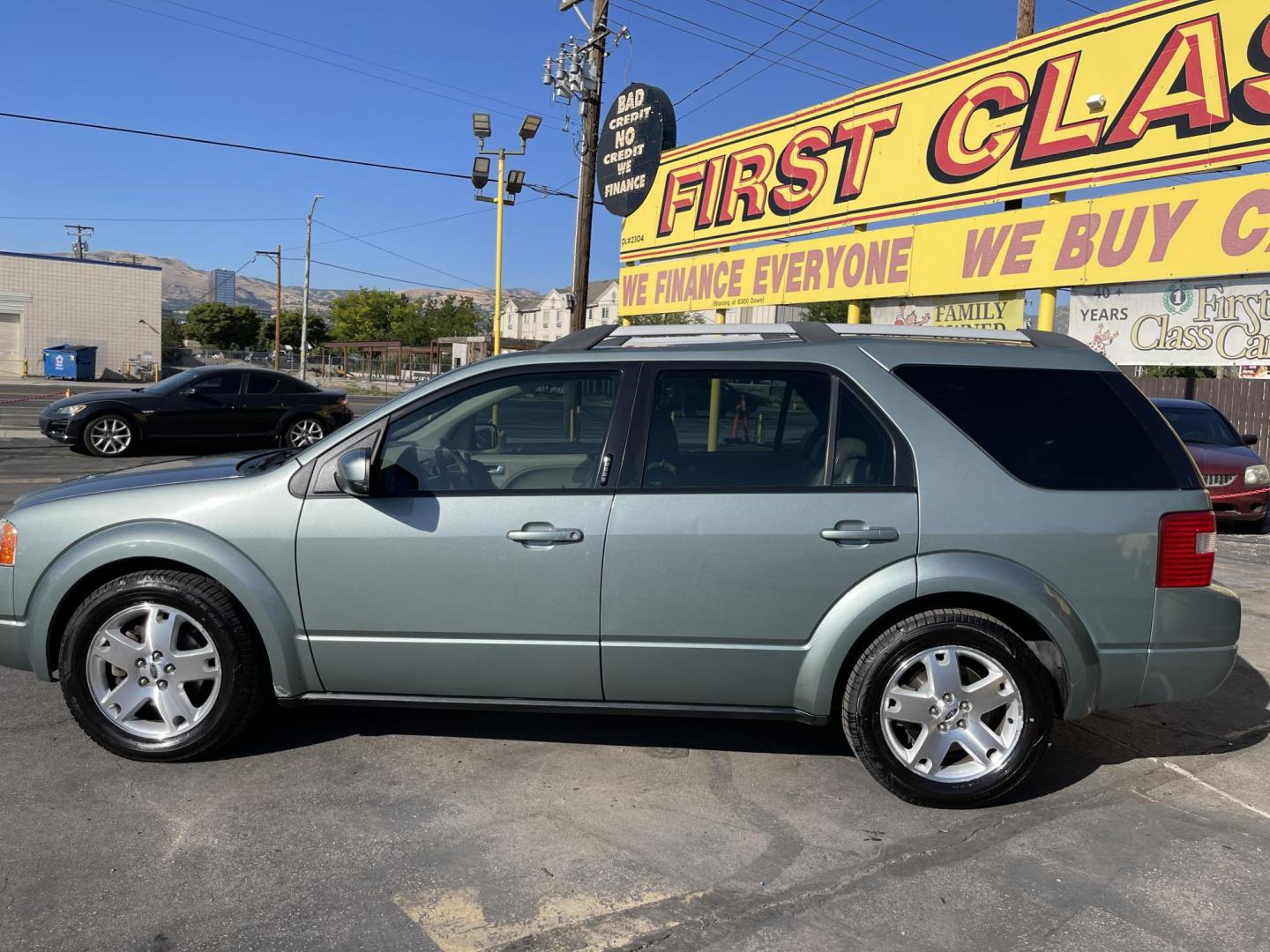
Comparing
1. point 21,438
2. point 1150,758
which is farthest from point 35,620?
point 21,438

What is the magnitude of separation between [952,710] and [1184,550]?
106cm

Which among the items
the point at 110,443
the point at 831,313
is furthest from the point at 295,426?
the point at 831,313

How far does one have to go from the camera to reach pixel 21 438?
17.1 metres

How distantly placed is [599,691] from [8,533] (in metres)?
2.43

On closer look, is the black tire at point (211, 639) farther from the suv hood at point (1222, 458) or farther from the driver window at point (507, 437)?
the suv hood at point (1222, 458)

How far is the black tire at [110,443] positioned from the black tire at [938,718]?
13.9 m

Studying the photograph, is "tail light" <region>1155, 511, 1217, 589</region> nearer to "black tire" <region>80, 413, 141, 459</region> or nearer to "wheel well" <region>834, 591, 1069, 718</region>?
"wheel well" <region>834, 591, 1069, 718</region>

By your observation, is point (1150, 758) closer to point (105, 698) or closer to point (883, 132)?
point (105, 698)

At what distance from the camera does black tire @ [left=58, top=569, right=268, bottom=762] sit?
12.3ft

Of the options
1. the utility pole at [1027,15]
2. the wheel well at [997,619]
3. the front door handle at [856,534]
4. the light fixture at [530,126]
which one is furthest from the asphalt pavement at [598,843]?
the light fixture at [530,126]

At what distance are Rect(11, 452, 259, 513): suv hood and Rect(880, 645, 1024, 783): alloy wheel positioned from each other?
8.95 ft

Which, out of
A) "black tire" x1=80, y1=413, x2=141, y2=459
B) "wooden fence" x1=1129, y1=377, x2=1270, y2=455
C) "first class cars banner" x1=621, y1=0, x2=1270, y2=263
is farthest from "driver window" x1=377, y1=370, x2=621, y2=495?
"wooden fence" x1=1129, y1=377, x2=1270, y2=455

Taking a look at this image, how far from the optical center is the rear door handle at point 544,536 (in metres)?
3.68

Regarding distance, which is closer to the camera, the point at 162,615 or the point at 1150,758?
the point at 162,615
